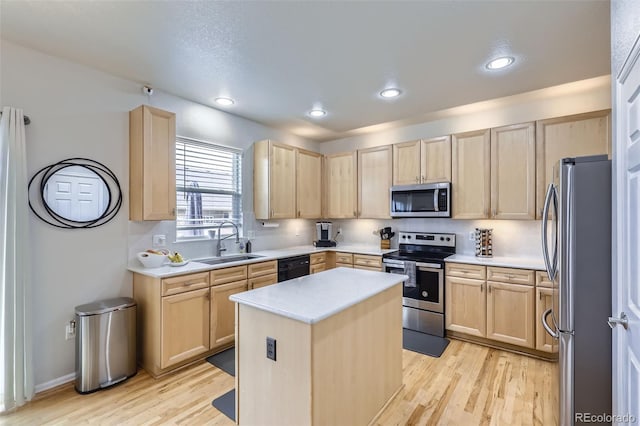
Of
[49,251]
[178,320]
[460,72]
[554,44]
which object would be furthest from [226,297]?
[554,44]

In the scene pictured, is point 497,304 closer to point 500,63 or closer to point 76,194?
point 500,63

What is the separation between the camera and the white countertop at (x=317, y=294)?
5.07 feet

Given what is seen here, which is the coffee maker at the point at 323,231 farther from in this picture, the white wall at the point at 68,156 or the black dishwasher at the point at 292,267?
the white wall at the point at 68,156

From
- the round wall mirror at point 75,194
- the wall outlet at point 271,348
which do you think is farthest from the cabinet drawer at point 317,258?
the wall outlet at point 271,348

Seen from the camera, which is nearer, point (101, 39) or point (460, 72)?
point (101, 39)

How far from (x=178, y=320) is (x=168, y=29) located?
229 cm

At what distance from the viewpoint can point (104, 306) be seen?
2.49 metres

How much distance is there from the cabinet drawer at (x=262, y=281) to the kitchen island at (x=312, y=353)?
1.30 metres

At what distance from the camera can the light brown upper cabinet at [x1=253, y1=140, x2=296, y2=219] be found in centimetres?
396

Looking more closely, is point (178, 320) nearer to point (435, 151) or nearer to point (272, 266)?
point (272, 266)

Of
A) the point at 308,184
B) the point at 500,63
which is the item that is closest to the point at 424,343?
the point at 308,184

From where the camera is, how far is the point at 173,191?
118 inches

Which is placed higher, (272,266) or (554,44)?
(554,44)

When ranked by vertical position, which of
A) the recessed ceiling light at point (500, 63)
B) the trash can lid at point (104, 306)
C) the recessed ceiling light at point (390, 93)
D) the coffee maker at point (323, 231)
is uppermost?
the recessed ceiling light at point (390, 93)
